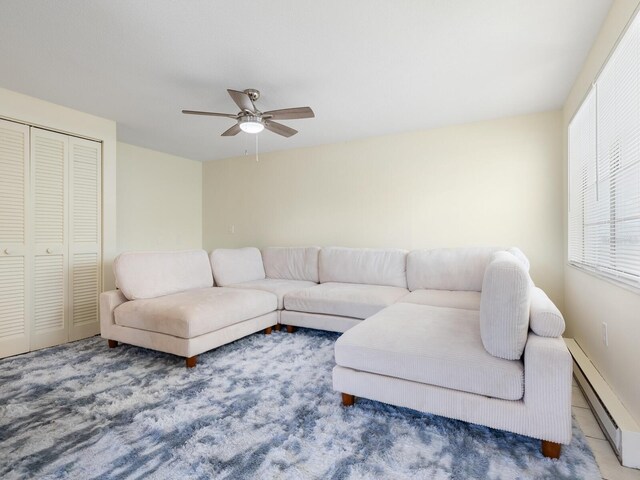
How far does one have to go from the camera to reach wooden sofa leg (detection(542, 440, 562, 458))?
1.40m

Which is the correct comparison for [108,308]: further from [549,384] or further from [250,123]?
[549,384]

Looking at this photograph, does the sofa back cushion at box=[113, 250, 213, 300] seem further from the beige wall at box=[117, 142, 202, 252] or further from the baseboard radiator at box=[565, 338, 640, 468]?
the baseboard radiator at box=[565, 338, 640, 468]

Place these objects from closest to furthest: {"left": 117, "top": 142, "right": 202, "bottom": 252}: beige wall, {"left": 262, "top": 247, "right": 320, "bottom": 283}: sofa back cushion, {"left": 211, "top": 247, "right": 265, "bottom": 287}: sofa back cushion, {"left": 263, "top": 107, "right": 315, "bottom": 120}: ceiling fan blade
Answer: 1. {"left": 263, "top": 107, "right": 315, "bottom": 120}: ceiling fan blade
2. {"left": 211, "top": 247, "right": 265, "bottom": 287}: sofa back cushion
3. {"left": 262, "top": 247, "right": 320, "bottom": 283}: sofa back cushion
4. {"left": 117, "top": 142, "right": 202, "bottom": 252}: beige wall

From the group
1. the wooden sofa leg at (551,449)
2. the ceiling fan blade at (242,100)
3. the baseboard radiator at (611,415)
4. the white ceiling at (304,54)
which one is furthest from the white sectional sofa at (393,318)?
the ceiling fan blade at (242,100)

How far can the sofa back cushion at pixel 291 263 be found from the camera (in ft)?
13.5

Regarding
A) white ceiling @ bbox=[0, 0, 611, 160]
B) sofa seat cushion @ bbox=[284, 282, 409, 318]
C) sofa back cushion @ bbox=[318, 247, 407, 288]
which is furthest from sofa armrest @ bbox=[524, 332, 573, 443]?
sofa back cushion @ bbox=[318, 247, 407, 288]

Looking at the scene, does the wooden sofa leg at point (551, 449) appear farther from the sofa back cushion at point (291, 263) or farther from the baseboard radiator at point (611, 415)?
the sofa back cushion at point (291, 263)

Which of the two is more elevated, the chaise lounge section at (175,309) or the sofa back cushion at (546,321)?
the sofa back cushion at (546,321)

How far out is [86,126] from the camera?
10.7 feet

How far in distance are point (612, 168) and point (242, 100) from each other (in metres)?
2.42

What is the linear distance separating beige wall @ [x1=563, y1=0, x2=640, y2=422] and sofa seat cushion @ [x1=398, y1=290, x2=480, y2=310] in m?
0.72

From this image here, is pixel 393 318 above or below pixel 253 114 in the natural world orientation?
below

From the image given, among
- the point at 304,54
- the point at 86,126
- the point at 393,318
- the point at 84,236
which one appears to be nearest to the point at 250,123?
the point at 304,54

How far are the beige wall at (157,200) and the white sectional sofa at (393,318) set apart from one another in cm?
142
